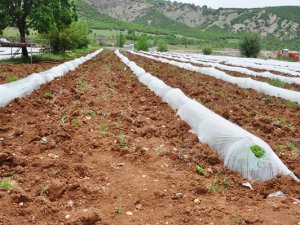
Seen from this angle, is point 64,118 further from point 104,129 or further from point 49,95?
Result: point 49,95

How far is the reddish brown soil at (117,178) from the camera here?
3.44 meters

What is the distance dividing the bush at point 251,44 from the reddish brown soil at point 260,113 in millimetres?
39039

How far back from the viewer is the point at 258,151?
4.52m

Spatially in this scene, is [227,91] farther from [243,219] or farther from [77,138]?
[243,219]

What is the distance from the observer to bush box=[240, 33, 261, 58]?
4858cm

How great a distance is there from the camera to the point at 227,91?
1115cm

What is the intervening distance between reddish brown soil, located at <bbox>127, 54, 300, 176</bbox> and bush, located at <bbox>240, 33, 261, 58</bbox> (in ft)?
128

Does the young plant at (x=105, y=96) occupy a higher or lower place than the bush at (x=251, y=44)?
lower

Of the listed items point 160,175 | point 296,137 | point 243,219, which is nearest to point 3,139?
point 160,175

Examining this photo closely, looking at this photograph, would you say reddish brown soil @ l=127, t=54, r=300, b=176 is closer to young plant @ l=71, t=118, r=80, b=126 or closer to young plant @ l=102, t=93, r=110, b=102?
young plant @ l=102, t=93, r=110, b=102

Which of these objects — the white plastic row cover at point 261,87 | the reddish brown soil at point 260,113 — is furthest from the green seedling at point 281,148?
the white plastic row cover at point 261,87

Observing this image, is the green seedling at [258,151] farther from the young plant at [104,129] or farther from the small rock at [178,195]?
the young plant at [104,129]

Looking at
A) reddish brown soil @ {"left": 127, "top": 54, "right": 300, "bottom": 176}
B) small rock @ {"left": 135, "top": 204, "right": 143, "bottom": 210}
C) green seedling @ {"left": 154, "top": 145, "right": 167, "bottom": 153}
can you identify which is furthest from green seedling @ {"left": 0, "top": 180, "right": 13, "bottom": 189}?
reddish brown soil @ {"left": 127, "top": 54, "right": 300, "bottom": 176}

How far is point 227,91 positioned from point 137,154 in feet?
21.7
